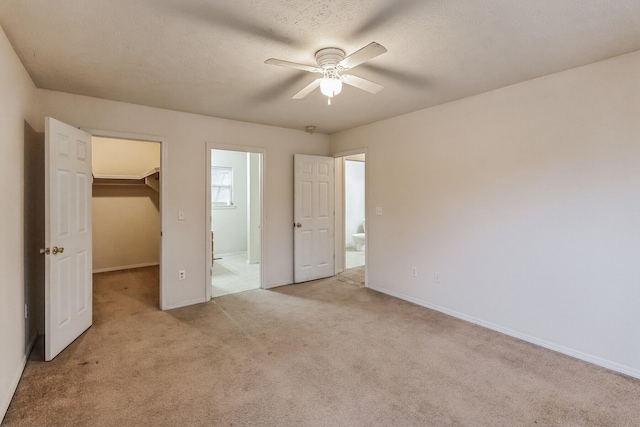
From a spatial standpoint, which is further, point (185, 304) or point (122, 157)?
point (122, 157)

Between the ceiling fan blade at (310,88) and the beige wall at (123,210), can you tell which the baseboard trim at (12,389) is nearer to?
the ceiling fan blade at (310,88)

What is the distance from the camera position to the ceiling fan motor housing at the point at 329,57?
2.22 m

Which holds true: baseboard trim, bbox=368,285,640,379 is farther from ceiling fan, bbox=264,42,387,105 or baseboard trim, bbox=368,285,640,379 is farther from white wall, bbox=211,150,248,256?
white wall, bbox=211,150,248,256

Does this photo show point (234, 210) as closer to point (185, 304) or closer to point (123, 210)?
point (123, 210)

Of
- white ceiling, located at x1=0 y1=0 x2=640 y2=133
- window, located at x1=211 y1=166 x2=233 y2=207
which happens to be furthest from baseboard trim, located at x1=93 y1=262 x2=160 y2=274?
white ceiling, located at x1=0 y1=0 x2=640 y2=133

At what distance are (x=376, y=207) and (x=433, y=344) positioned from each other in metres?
2.05

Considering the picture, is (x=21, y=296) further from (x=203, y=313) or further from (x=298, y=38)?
Answer: (x=298, y=38)

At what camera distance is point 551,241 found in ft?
9.10

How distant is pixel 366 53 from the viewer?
74.9 inches

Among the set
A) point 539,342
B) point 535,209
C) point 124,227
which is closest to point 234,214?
point 124,227

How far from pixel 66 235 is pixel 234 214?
463cm

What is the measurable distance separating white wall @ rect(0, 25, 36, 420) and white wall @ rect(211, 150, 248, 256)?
15.2 ft

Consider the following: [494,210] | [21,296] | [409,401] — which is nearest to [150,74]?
[21,296]

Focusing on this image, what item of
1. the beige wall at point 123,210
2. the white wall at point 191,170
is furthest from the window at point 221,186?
the white wall at point 191,170
